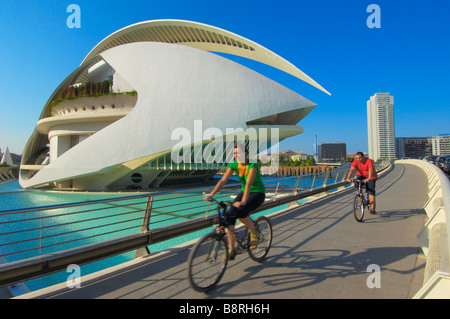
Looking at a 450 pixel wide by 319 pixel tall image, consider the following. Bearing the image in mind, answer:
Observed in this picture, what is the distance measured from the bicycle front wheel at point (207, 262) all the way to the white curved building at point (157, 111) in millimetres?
12133

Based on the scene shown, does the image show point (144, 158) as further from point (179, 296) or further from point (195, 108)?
point (179, 296)

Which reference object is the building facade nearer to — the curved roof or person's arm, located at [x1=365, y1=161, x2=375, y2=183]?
the curved roof

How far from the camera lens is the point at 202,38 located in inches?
845

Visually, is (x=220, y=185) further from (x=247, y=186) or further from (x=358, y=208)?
(x=358, y=208)

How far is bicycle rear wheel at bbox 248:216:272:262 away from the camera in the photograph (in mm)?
2914

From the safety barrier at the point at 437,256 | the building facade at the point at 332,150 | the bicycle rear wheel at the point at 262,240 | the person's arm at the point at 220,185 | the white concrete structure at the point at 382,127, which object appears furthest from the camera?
Answer: the building facade at the point at 332,150

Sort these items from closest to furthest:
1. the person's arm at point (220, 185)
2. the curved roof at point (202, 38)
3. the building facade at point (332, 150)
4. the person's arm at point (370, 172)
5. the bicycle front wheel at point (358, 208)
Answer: the person's arm at point (220, 185) → the bicycle front wheel at point (358, 208) → the person's arm at point (370, 172) → the curved roof at point (202, 38) → the building facade at point (332, 150)

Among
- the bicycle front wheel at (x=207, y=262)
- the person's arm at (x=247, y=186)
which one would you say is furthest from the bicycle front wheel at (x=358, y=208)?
the bicycle front wheel at (x=207, y=262)

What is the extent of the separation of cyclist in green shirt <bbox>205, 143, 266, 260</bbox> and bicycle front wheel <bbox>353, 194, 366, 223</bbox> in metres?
2.98

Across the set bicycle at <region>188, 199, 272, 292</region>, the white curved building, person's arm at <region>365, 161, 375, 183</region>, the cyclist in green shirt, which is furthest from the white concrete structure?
bicycle at <region>188, 199, 272, 292</region>

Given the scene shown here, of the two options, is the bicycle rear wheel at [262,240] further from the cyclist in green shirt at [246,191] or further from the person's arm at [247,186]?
the person's arm at [247,186]

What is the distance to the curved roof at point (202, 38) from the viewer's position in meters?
18.9

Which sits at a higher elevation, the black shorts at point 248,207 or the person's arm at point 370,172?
the person's arm at point 370,172
